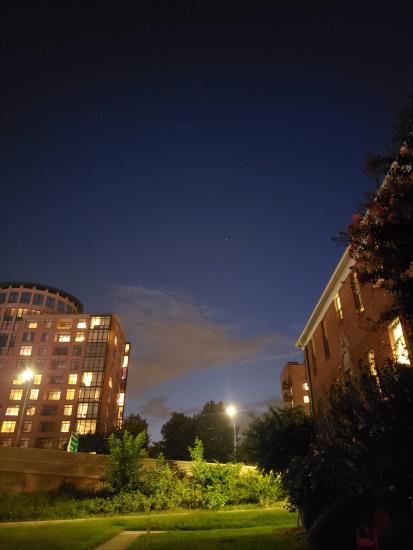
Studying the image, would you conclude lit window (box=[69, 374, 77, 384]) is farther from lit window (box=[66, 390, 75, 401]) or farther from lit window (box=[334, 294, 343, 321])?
lit window (box=[334, 294, 343, 321])

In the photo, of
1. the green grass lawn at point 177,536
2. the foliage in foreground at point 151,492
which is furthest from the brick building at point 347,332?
the foliage in foreground at point 151,492

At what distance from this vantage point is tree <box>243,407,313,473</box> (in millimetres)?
17328

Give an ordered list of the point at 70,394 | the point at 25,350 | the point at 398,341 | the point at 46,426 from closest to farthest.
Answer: the point at 398,341 → the point at 46,426 → the point at 70,394 → the point at 25,350

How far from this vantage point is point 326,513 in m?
10.0

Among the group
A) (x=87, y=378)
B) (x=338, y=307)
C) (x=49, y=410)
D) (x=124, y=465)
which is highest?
(x=87, y=378)

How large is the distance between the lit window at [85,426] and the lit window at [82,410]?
3.65 feet

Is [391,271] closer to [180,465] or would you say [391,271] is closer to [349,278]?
[349,278]

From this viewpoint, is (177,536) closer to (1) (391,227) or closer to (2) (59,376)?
(1) (391,227)

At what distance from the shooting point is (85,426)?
78.2m

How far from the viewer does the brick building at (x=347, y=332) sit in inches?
648

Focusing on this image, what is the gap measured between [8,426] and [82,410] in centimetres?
1521

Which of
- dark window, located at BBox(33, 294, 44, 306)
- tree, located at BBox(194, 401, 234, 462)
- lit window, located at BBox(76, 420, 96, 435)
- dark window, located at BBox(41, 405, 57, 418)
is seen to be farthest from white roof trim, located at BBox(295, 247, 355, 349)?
dark window, located at BBox(33, 294, 44, 306)

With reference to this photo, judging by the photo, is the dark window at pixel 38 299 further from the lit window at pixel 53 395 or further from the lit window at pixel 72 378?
the lit window at pixel 53 395

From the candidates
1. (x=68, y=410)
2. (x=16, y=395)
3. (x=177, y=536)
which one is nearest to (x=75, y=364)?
(x=68, y=410)
